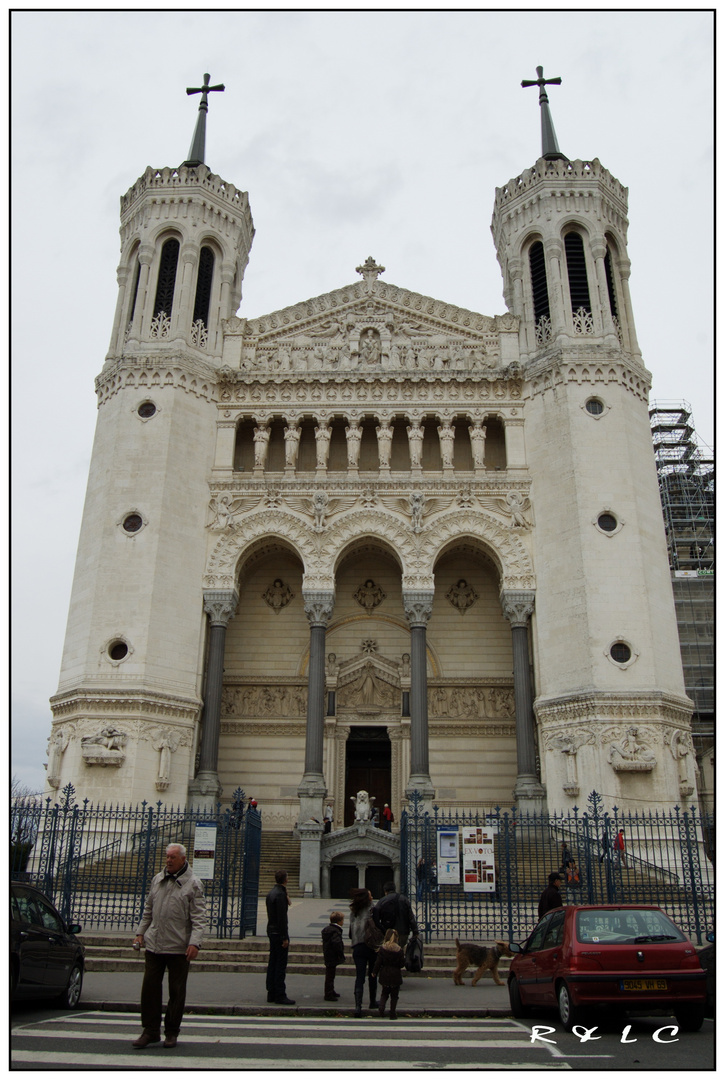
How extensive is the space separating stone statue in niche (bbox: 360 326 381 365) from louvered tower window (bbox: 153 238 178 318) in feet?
22.5

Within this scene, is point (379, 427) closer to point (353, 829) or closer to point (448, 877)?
point (353, 829)

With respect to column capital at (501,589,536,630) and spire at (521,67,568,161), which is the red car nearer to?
column capital at (501,589,536,630)

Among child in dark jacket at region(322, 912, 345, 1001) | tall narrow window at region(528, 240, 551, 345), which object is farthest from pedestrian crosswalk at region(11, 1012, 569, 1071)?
tall narrow window at region(528, 240, 551, 345)

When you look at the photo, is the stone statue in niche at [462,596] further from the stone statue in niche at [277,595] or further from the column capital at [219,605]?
the column capital at [219,605]

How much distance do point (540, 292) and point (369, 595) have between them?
40.9ft

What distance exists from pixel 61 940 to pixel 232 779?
59.2 feet

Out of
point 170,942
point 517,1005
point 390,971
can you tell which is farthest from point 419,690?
point 170,942

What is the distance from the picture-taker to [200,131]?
34.7m

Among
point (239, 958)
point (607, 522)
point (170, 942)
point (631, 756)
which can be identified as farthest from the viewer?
point (607, 522)

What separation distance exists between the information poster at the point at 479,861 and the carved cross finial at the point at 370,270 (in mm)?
21992

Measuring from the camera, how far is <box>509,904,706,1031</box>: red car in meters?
7.93

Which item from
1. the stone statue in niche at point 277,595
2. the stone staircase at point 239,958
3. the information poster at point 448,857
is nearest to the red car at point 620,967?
the stone staircase at point 239,958

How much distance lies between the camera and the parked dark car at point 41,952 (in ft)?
27.4

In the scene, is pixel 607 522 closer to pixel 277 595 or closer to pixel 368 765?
pixel 368 765
